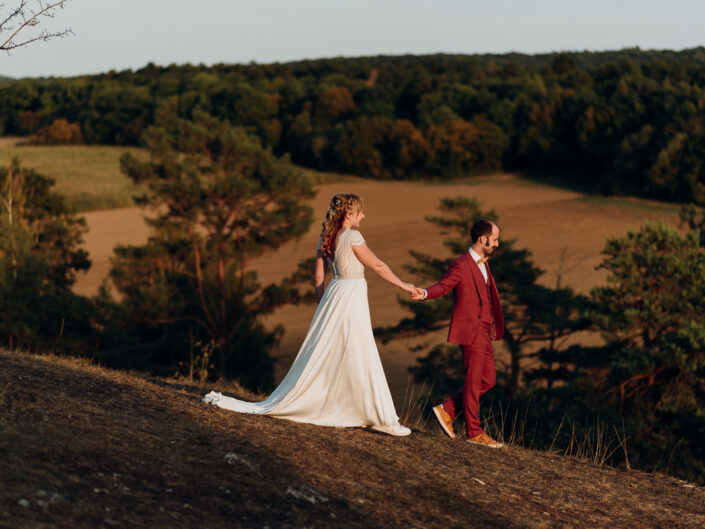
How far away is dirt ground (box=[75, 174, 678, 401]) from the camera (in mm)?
43406

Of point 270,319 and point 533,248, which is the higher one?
point 533,248

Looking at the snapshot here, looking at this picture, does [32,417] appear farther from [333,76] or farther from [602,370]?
[333,76]

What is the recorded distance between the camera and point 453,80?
93.2 meters

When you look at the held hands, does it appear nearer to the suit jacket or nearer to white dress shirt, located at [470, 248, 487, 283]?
the suit jacket

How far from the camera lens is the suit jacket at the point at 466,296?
694cm

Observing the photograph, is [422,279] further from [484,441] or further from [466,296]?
[466,296]

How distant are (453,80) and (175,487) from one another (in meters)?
92.4

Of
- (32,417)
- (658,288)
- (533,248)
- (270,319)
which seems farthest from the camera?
(533,248)

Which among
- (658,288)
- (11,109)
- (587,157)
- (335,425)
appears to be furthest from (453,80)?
(335,425)

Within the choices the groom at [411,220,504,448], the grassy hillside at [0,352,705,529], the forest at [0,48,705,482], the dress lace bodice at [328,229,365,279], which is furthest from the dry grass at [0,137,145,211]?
the grassy hillside at [0,352,705,529]

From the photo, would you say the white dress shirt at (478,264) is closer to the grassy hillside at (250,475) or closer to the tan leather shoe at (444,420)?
the tan leather shoe at (444,420)

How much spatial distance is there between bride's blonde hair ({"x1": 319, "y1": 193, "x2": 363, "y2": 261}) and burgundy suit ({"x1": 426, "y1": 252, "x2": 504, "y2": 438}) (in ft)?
3.11

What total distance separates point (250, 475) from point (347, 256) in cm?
236

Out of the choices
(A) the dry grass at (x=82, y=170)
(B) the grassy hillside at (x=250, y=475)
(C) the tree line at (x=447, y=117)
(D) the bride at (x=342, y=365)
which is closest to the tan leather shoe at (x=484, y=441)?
(B) the grassy hillside at (x=250, y=475)
